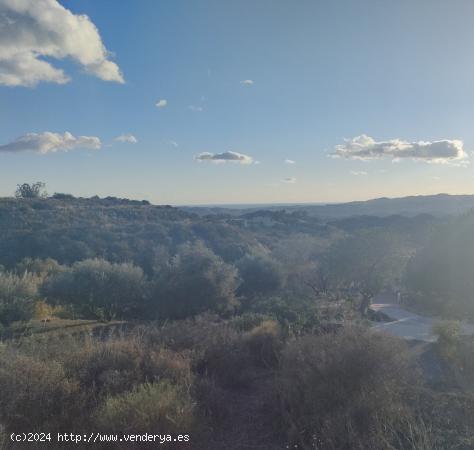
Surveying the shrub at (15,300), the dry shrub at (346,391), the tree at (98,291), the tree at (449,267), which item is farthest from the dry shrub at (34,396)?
the tree at (98,291)

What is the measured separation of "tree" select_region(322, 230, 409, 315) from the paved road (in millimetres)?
1814

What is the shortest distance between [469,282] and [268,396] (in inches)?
230

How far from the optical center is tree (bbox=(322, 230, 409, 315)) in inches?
858

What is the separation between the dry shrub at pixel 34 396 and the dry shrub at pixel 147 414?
1.55ft

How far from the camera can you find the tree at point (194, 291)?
726 inches

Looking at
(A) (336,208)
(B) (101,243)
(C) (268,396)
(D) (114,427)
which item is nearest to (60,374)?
(D) (114,427)

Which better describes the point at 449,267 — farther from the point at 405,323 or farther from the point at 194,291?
the point at 194,291

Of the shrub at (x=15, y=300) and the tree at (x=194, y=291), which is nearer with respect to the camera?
the shrub at (x=15, y=300)

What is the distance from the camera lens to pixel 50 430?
15.5 feet

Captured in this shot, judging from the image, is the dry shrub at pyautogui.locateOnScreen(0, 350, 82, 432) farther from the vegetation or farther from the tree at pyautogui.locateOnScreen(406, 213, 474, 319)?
the tree at pyautogui.locateOnScreen(406, 213, 474, 319)

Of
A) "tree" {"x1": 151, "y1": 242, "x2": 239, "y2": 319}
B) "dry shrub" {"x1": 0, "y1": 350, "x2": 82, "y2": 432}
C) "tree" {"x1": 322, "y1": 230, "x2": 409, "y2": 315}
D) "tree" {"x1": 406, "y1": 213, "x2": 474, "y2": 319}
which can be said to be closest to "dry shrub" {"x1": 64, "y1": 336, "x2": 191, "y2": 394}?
"dry shrub" {"x1": 0, "y1": 350, "x2": 82, "y2": 432}

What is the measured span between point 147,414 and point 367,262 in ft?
62.3

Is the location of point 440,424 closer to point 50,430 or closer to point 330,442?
point 330,442

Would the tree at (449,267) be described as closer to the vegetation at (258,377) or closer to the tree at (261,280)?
the vegetation at (258,377)
